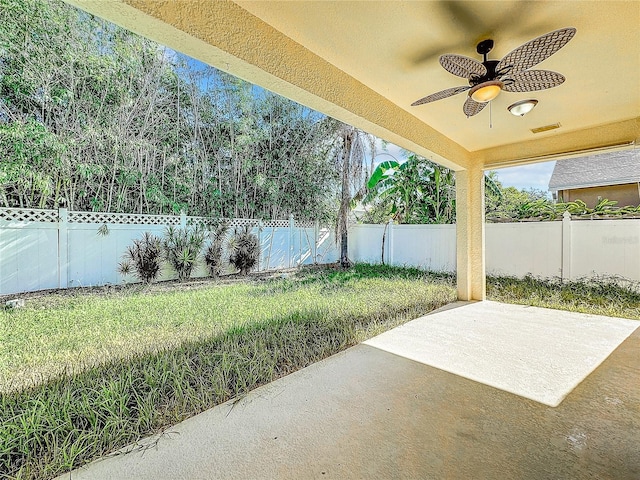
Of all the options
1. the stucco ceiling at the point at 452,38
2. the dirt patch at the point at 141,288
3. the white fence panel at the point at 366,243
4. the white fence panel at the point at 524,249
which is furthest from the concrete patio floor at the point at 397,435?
the white fence panel at the point at 366,243

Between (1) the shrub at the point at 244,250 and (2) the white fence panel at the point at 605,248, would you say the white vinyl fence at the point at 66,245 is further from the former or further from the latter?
(2) the white fence panel at the point at 605,248

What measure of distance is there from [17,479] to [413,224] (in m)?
7.75

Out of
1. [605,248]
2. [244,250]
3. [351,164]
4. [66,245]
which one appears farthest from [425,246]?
[66,245]

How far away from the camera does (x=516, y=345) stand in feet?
9.96

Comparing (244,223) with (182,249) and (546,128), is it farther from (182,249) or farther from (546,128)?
(546,128)

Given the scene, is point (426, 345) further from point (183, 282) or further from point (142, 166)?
point (142, 166)

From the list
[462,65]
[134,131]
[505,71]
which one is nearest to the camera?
[462,65]

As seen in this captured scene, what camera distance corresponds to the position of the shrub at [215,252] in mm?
6797

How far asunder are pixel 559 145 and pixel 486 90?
277 cm

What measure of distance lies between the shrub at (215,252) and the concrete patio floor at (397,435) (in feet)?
16.5

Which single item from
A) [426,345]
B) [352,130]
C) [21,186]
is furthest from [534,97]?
[21,186]

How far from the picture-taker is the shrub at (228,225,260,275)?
7184 mm

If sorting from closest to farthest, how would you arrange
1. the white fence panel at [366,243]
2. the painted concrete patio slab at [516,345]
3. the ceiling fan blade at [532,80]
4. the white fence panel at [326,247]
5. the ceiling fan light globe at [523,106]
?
the ceiling fan blade at [532,80] < the painted concrete patio slab at [516,345] < the ceiling fan light globe at [523,106] < the white fence panel at [366,243] < the white fence panel at [326,247]

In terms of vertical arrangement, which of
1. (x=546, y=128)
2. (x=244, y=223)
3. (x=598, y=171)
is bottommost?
(x=244, y=223)
